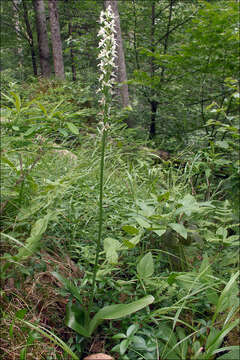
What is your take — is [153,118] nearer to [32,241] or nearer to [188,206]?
[188,206]

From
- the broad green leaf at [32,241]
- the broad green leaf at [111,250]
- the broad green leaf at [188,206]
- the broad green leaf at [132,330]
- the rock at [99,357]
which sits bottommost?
the rock at [99,357]

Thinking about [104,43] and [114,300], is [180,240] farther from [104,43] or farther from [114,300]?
[104,43]

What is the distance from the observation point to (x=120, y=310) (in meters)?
0.99

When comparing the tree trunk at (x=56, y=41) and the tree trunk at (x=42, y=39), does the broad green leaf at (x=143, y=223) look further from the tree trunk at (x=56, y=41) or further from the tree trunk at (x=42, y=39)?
the tree trunk at (x=42, y=39)

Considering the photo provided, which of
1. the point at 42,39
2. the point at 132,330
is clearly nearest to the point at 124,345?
the point at 132,330

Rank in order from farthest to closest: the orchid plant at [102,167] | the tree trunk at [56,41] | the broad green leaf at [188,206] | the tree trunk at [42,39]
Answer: the tree trunk at [42,39] → the tree trunk at [56,41] → the broad green leaf at [188,206] → the orchid plant at [102,167]

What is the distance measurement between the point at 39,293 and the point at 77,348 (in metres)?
0.27

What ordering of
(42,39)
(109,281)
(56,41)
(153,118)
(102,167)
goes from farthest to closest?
(42,39) → (56,41) → (153,118) → (109,281) → (102,167)

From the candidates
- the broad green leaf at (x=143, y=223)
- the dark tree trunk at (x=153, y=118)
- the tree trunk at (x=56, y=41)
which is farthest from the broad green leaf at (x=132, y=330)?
the tree trunk at (x=56, y=41)

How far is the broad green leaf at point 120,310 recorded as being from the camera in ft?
3.13

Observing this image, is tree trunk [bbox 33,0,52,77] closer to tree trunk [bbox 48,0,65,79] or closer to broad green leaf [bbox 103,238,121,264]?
tree trunk [bbox 48,0,65,79]

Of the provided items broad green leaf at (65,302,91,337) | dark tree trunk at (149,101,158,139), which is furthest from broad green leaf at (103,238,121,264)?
dark tree trunk at (149,101,158,139)

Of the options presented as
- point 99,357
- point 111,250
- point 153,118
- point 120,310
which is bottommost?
point 99,357

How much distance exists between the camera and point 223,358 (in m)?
1.01
